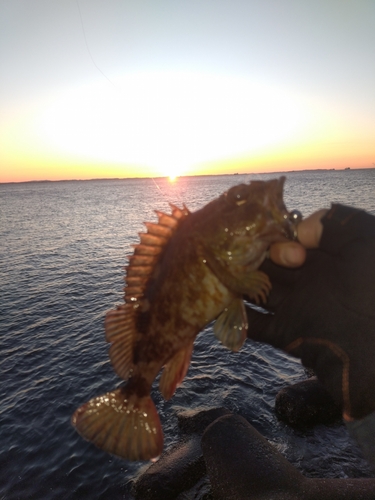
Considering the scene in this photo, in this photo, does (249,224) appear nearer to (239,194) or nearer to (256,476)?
(239,194)

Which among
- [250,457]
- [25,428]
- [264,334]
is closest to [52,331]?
[25,428]

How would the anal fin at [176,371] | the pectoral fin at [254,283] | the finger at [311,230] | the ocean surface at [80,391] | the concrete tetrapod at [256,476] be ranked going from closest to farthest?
1. the pectoral fin at [254,283]
2. the finger at [311,230]
3. the anal fin at [176,371]
4. the concrete tetrapod at [256,476]
5. the ocean surface at [80,391]

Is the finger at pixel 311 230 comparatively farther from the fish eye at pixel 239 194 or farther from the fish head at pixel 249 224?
the fish eye at pixel 239 194

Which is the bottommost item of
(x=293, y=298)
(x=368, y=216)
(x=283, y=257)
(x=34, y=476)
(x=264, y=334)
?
(x=34, y=476)

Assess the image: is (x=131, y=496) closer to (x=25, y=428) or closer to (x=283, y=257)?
(x=25, y=428)

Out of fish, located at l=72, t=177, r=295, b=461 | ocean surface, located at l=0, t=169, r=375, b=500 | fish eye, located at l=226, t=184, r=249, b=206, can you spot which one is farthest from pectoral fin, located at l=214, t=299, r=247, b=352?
ocean surface, located at l=0, t=169, r=375, b=500

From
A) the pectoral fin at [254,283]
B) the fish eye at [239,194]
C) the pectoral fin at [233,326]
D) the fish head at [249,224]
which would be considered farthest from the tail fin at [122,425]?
the fish eye at [239,194]
